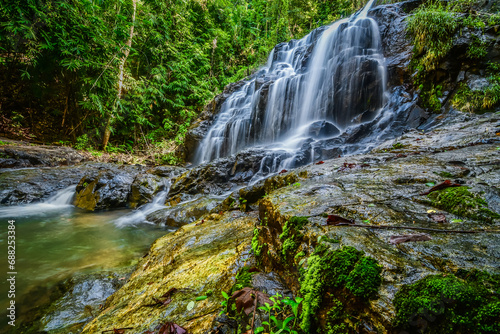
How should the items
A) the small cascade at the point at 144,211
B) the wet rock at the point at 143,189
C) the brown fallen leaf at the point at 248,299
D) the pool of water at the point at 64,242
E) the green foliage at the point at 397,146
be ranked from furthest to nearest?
the wet rock at the point at 143,189
the small cascade at the point at 144,211
the green foliage at the point at 397,146
the pool of water at the point at 64,242
the brown fallen leaf at the point at 248,299

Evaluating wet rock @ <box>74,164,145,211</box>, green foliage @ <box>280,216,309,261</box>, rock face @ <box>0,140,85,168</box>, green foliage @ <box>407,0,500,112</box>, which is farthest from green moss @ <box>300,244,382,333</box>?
rock face @ <box>0,140,85,168</box>

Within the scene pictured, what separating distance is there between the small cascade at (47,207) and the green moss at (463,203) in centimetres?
860

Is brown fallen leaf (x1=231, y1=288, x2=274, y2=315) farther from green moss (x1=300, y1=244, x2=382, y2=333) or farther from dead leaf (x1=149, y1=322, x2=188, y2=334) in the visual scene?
dead leaf (x1=149, y1=322, x2=188, y2=334)

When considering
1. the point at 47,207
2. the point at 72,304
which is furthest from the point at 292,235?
the point at 47,207

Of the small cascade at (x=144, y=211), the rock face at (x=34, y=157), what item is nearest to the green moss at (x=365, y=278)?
the small cascade at (x=144, y=211)

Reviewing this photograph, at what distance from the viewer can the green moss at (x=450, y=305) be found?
2.08ft

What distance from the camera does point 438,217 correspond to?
1354 mm

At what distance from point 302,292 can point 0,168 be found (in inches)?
445

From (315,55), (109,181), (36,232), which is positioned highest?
(315,55)

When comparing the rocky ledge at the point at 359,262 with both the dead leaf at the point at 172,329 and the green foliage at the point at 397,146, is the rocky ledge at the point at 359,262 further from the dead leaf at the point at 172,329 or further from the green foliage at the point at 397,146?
the green foliage at the point at 397,146

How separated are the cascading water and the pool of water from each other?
14.6ft

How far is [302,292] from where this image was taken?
105 cm

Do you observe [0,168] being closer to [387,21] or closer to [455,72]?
[455,72]

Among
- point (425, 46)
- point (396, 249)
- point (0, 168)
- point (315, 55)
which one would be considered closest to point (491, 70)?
point (425, 46)
